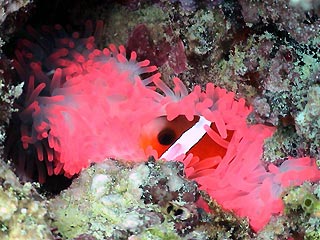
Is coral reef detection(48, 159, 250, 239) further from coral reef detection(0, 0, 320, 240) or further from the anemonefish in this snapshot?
the anemonefish

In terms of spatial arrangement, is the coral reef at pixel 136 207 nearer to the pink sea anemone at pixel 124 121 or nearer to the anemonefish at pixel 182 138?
the pink sea anemone at pixel 124 121

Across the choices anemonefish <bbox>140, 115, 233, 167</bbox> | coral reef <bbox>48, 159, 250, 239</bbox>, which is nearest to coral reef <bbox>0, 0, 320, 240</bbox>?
coral reef <bbox>48, 159, 250, 239</bbox>

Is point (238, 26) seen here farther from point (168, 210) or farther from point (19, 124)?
point (19, 124)

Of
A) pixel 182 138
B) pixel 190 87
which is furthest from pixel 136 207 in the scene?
pixel 190 87

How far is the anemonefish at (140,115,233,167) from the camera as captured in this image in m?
2.14

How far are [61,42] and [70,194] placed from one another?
103 centimetres

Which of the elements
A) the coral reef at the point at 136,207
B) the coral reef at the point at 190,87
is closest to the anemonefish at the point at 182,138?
the coral reef at the point at 190,87

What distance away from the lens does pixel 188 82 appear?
2.25 meters

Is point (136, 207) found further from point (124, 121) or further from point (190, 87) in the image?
point (190, 87)

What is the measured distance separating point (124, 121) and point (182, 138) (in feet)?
0.95

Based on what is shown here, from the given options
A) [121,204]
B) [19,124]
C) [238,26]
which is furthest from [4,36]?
[238,26]

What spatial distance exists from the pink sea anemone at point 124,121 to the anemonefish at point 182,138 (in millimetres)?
10

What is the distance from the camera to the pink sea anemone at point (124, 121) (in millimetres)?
2025

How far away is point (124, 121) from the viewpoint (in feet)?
7.11
